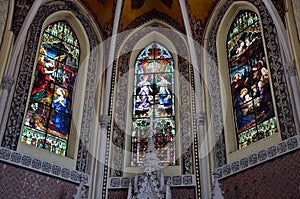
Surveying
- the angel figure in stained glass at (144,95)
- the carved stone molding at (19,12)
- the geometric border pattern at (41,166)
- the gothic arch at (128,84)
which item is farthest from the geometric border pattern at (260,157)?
the carved stone molding at (19,12)

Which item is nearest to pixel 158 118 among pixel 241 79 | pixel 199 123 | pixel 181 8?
pixel 199 123

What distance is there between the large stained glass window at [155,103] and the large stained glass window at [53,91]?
1.79 m

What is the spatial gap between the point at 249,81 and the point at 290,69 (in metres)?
1.61

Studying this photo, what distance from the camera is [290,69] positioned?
8.49 metres

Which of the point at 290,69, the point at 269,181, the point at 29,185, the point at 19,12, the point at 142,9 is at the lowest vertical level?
the point at 29,185

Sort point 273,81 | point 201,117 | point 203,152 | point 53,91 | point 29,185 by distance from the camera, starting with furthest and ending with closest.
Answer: point 53,91, point 201,117, point 203,152, point 273,81, point 29,185

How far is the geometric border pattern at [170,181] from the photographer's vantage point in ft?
31.2

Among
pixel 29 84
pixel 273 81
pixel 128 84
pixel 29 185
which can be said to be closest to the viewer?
pixel 29 185

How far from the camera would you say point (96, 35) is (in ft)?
38.9

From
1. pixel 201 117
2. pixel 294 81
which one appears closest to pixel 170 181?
pixel 201 117

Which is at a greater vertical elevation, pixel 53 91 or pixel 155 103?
pixel 155 103

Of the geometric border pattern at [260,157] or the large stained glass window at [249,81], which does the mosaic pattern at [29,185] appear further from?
the large stained glass window at [249,81]

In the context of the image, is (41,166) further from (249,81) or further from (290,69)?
(290,69)

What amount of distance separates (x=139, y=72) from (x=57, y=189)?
4.41 meters
